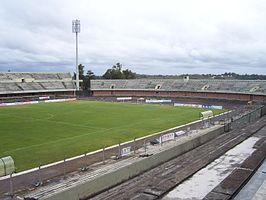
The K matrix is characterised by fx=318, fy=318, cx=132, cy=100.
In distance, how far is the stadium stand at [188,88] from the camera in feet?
239

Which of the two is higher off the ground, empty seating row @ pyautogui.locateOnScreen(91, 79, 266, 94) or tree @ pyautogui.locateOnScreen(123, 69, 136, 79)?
tree @ pyautogui.locateOnScreen(123, 69, 136, 79)

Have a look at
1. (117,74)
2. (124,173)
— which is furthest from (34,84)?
(124,173)

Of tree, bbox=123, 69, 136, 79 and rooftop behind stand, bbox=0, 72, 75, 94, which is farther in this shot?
tree, bbox=123, 69, 136, 79

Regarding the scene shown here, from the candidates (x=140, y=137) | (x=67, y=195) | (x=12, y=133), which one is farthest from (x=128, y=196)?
(x=12, y=133)

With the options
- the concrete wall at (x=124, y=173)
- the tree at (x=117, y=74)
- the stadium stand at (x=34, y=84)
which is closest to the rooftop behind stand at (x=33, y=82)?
the stadium stand at (x=34, y=84)

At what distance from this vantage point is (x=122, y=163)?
2122 cm

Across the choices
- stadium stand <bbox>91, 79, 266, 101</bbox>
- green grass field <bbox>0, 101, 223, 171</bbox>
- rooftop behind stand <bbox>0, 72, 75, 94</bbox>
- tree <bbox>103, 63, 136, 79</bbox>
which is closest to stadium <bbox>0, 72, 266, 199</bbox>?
green grass field <bbox>0, 101, 223, 171</bbox>

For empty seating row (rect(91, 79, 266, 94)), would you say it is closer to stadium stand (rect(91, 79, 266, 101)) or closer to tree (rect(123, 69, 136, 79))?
stadium stand (rect(91, 79, 266, 101))

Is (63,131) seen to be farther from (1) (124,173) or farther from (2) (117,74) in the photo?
(2) (117,74)

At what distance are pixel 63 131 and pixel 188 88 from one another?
52291mm

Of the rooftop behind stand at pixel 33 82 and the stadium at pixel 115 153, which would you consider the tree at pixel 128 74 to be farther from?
the stadium at pixel 115 153

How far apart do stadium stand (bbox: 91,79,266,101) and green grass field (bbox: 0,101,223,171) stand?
26050 mm

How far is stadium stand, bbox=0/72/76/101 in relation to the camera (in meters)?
81.8

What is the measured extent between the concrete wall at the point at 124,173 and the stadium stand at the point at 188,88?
46.6 meters
